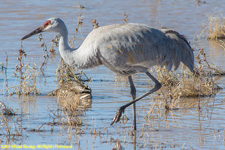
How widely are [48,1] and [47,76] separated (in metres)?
13.5

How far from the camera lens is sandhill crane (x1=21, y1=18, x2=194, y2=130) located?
6.23 m

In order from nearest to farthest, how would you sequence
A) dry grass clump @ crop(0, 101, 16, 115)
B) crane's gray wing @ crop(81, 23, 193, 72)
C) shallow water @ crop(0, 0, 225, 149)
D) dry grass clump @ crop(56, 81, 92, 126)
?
shallow water @ crop(0, 0, 225, 149)
crane's gray wing @ crop(81, 23, 193, 72)
dry grass clump @ crop(56, 81, 92, 126)
dry grass clump @ crop(0, 101, 16, 115)

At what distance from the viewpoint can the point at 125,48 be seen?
627 centimetres

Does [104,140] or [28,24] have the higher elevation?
[28,24]

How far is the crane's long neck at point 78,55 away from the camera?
6.27m

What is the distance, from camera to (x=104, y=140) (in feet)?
18.5

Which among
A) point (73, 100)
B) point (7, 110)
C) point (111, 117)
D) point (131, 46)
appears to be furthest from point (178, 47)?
point (7, 110)

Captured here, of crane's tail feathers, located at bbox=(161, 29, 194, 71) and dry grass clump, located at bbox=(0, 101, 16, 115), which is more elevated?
crane's tail feathers, located at bbox=(161, 29, 194, 71)

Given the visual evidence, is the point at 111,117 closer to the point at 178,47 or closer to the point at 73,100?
the point at 73,100

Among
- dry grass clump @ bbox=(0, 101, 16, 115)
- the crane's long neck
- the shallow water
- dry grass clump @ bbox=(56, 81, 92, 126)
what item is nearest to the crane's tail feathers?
the shallow water

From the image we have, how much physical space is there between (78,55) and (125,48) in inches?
23.7

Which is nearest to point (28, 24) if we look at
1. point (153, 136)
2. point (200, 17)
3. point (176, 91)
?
point (200, 17)

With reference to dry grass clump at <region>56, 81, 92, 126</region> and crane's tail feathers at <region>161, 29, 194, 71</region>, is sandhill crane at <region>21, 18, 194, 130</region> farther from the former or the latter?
dry grass clump at <region>56, 81, 92, 126</region>

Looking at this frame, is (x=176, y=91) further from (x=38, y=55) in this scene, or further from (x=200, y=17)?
(x=200, y=17)
